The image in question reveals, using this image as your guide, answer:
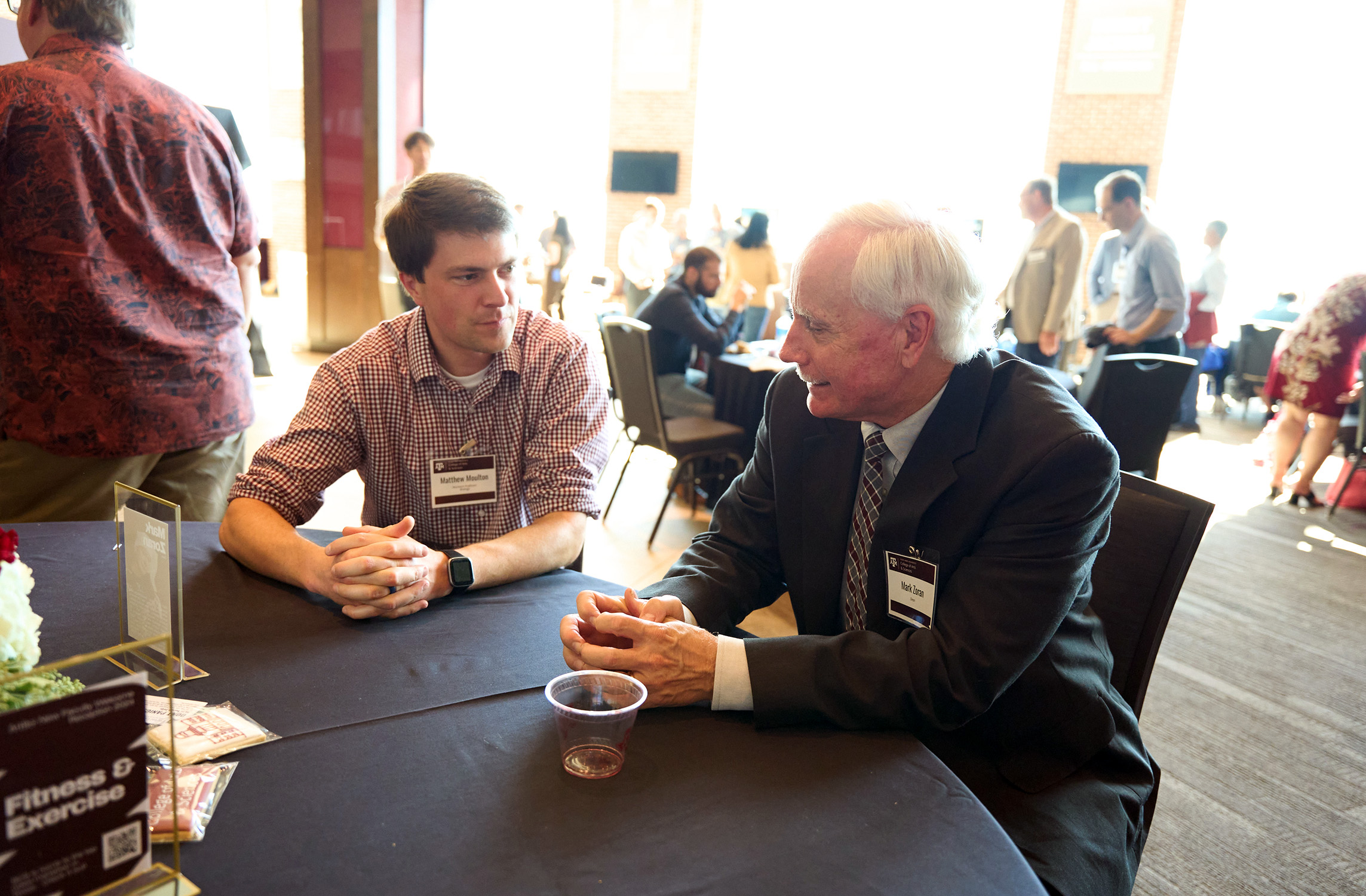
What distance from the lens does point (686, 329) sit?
187 inches

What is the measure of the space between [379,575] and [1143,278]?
553cm

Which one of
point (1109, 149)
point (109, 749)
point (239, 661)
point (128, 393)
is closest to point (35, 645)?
point (109, 749)

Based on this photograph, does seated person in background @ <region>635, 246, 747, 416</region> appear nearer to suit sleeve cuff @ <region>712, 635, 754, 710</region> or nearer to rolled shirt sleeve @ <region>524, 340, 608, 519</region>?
rolled shirt sleeve @ <region>524, 340, 608, 519</region>

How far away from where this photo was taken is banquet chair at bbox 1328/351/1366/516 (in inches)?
184

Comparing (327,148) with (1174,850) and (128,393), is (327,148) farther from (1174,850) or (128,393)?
(1174,850)

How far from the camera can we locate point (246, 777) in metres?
0.89

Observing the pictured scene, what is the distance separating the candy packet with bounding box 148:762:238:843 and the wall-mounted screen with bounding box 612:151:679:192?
13.1 meters

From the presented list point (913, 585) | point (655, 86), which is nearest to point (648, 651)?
point (913, 585)

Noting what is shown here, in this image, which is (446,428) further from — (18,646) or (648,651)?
(18,646)

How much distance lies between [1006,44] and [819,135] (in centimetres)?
271

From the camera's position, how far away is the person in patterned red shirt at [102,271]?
1.88m

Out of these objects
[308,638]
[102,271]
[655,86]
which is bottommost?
[308,638]

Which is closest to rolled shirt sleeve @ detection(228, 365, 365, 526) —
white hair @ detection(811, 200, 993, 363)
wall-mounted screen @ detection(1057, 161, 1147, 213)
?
white hair @ detection(811, 200, 993, 363)

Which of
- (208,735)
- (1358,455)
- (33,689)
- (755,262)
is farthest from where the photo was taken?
(755,262)
